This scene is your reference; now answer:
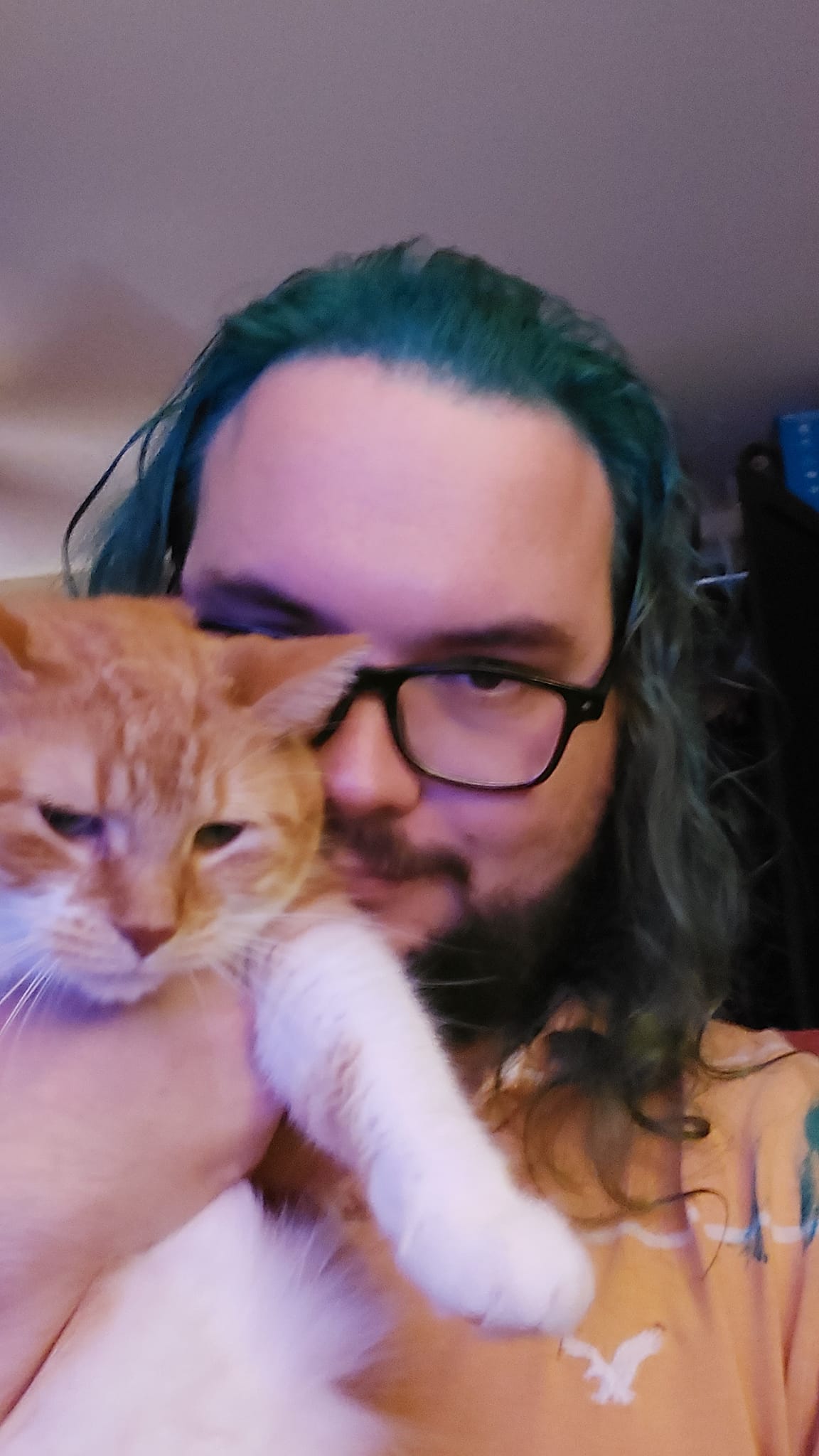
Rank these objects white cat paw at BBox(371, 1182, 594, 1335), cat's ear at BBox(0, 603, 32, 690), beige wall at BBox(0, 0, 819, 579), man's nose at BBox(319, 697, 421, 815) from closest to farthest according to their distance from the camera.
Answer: white cat paw at BBox(371, 1182, 594, 1335) < cat's ear at BBox(0, 603, 32, 690) < man's nose at BBox(319, 697, 421, 815) < beige wall at BBox(0, 0, 819, 579)

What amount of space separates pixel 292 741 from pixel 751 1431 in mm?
717

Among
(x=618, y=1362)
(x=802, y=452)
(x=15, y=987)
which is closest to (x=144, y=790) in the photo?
(x=15, y=987)

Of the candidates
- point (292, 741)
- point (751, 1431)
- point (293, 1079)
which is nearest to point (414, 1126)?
point (293, 1079)

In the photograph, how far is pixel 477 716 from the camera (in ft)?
3.21

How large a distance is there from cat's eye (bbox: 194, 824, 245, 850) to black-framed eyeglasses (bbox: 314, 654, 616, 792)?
15cm

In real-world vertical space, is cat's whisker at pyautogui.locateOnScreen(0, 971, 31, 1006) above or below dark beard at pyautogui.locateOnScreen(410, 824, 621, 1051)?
above

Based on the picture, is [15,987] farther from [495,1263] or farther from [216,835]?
[495,1263]

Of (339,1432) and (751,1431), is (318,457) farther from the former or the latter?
(751,1431)

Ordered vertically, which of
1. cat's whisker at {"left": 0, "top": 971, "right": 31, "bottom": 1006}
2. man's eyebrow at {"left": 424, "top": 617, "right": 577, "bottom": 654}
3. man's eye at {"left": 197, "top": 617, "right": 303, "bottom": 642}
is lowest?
cat's whisker at {"left": 0, "top": 971, "right": 31, "bottom": 1006}

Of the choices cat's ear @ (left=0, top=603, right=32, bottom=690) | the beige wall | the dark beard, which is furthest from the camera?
the beige wall

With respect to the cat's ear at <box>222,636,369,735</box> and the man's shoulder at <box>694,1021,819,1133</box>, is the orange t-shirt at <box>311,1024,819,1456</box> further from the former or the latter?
the cat's ear at <box>222,636,369,735</box>

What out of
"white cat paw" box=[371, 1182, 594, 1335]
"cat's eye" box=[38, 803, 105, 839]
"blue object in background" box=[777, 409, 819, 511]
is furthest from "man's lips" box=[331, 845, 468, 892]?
"blue object in background" box=[777, 409, 819, 511]

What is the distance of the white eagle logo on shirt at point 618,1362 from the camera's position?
809 millimetres

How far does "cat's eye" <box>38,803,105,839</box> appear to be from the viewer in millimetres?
747
